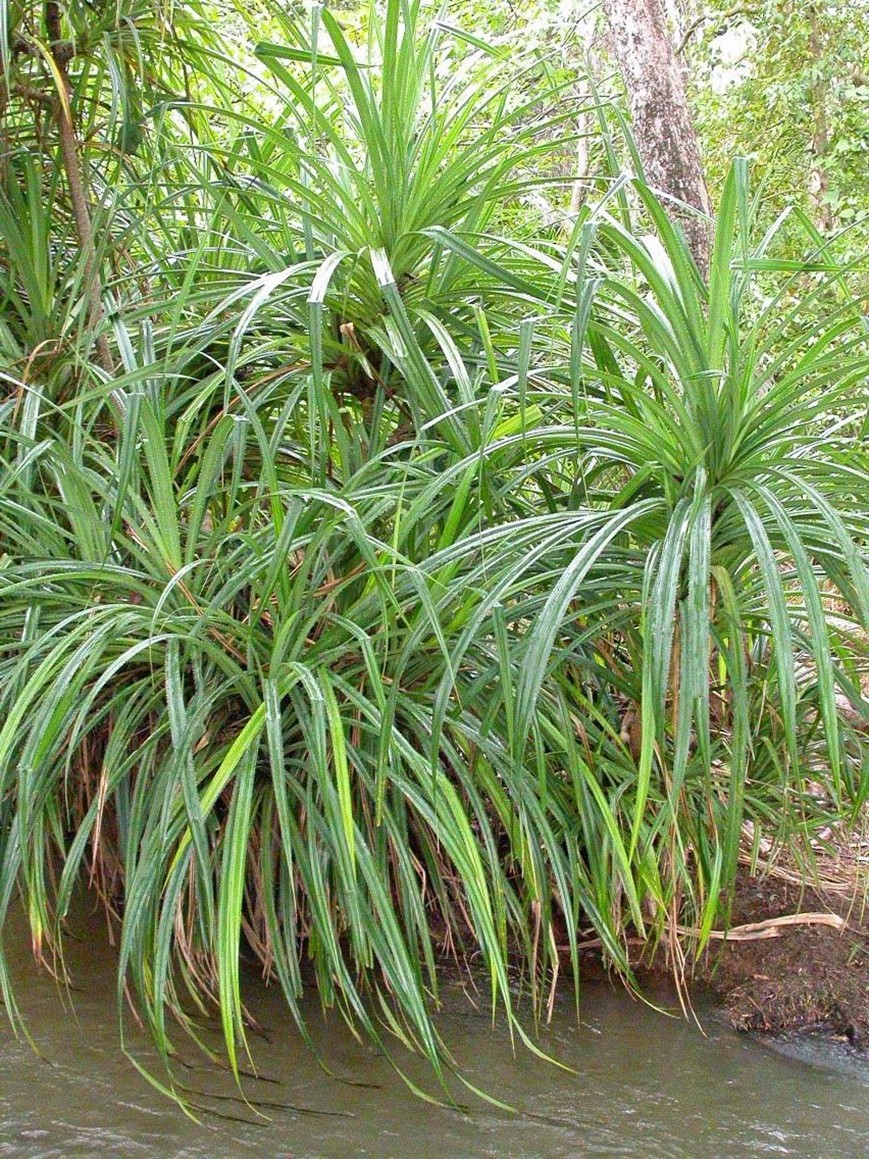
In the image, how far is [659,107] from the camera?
3.68 meters

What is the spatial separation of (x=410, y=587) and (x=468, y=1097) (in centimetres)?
66

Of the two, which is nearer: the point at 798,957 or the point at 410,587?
the point at 410,587

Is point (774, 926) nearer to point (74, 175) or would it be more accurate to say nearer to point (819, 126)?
point (74, 175)

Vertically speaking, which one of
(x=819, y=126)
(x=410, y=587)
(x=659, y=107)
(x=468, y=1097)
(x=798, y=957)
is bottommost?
(x=468, y=1097)

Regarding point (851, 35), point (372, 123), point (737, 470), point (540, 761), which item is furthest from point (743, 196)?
point (851, 35)

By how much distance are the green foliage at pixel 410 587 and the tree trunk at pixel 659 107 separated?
5.85 feet

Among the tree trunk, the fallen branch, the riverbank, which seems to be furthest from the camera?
the tree trunk

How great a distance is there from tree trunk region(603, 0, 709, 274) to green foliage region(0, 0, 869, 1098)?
178 centimetres

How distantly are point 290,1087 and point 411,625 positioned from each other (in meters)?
0.60

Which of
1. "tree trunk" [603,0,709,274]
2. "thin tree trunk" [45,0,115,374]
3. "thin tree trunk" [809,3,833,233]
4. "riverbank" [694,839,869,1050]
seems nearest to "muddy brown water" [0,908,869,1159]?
"riverbank" [694,839,869,1050]

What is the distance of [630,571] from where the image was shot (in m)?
1.50

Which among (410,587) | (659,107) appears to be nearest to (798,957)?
(410,587)

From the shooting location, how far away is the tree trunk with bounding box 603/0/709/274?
354 cm

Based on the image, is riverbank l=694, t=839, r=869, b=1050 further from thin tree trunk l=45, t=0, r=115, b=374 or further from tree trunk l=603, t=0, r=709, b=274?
tree trunk l=603, t=0, r=709, b=274
